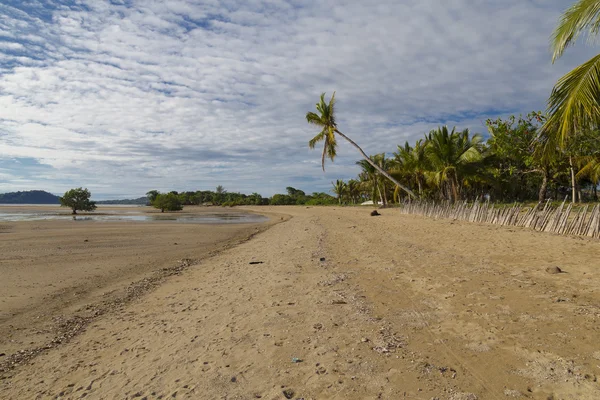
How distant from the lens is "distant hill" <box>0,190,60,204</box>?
133 metres

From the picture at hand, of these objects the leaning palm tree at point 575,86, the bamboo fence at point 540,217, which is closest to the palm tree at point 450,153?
the bamboo fence at point 540,217

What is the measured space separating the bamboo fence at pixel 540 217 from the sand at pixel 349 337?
2.04 m

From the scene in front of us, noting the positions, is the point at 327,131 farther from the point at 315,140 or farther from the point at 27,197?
the point at 27,197

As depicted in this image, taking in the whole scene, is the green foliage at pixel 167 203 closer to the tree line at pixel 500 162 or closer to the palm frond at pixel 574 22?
the tree line at pixel 500 162


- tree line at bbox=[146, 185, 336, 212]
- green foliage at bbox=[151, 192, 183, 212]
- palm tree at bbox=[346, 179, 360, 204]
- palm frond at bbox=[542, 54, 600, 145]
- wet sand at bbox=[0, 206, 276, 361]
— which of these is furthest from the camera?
tree line at bbox=[146, 185, 336, 212]

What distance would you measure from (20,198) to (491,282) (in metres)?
176

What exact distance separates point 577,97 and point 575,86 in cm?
20

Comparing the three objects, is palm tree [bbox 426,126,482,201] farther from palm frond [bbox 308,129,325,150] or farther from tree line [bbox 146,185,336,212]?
tree line [bbox 146,185,336,212]

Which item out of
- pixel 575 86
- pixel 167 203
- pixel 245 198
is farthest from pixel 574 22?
pixel 245 198

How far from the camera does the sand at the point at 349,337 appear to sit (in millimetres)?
2707

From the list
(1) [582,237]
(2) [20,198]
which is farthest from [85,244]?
(2) [20,198]

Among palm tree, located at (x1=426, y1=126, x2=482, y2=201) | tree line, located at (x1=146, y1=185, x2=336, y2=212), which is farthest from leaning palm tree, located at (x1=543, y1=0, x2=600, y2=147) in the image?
tree line, located at (x1=146, y1=185, x2=336, y2=212)

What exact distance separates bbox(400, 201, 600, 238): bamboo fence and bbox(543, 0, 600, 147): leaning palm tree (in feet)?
15.8

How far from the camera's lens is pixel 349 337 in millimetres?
3539
